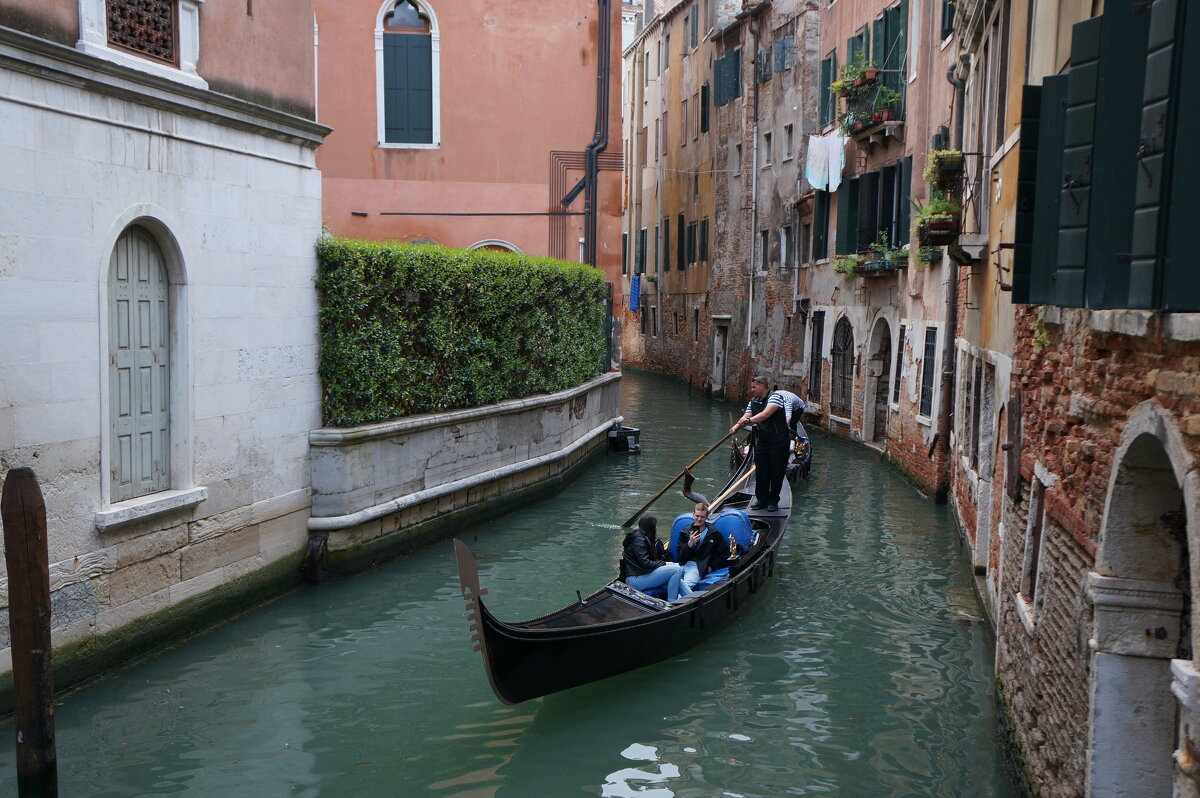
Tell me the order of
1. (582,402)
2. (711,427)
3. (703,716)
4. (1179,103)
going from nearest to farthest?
(1179,103) → (703,716) → (582,402) → (711,427)

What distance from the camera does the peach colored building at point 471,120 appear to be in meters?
14.7

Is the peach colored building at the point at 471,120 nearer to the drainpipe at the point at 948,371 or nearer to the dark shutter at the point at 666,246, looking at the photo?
the drainpipe at the point at 948,371

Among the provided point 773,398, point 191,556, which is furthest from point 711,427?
point 191,556

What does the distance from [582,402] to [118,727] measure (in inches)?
372

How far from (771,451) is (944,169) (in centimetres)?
287

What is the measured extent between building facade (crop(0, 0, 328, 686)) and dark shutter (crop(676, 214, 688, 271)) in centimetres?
2170

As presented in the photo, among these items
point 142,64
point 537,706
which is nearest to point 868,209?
point 142,64

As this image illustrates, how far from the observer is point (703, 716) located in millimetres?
6930

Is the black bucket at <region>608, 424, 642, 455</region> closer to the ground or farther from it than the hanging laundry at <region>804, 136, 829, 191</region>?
closer to the ground

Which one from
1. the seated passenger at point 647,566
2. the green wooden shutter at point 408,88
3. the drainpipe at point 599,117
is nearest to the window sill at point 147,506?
the seated passenger at point 647,566

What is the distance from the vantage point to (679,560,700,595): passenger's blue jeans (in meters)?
8.18

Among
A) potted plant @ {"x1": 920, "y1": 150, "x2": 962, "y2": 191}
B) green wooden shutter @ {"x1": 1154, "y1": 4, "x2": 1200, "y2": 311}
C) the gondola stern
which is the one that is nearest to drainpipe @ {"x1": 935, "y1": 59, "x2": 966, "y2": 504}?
potted plant @ {"x1": 920, "y1": 150, "x2": 962, "y2": 191}

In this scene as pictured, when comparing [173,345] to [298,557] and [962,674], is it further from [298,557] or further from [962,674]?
[962,674]

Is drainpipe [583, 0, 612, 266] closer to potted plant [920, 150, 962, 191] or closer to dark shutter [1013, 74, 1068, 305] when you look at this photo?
potted plant [920, 150, 962, 191]
